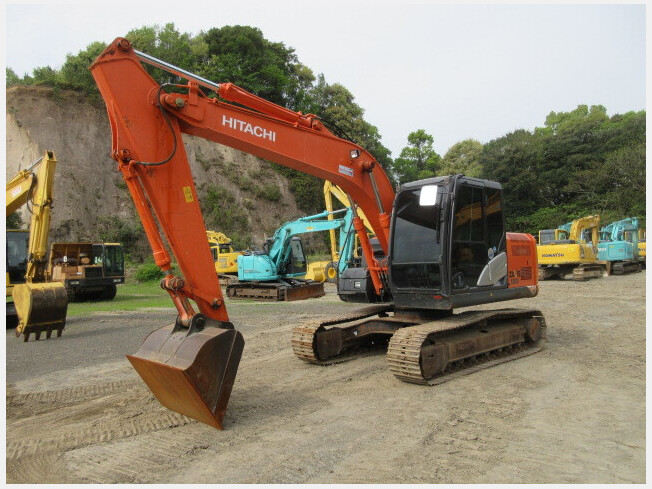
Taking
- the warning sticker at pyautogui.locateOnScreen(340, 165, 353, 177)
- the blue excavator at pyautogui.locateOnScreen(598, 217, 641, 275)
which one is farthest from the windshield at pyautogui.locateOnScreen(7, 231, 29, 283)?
the blue excavator at pyautogui.locateOnScreen(598, 217, 641, 275)

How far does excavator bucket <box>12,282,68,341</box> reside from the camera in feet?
32.3

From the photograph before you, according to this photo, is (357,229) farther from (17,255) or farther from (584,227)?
(584,227)

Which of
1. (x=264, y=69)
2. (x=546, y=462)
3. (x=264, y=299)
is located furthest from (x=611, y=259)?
(x=264, y=69)

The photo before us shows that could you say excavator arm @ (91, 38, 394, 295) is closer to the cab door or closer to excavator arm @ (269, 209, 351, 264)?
the cab door

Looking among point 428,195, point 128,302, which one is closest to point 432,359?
point 428,195

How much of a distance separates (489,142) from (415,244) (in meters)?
47.9

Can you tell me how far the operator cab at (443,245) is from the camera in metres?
6.23

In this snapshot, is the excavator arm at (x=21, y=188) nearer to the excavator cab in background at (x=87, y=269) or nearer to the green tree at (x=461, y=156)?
the excavator cab in background at (x=87, y=269)

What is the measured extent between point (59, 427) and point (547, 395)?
16.3 ft

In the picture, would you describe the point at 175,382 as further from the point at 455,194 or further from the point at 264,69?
the point at 264,69

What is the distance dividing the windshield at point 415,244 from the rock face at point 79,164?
26697mm

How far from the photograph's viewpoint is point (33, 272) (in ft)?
33.5

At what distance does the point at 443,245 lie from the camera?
6184mm

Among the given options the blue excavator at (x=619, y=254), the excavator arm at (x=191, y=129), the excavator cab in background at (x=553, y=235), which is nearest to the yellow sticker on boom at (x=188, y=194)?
the excavator arm at (x=191, y=129)
